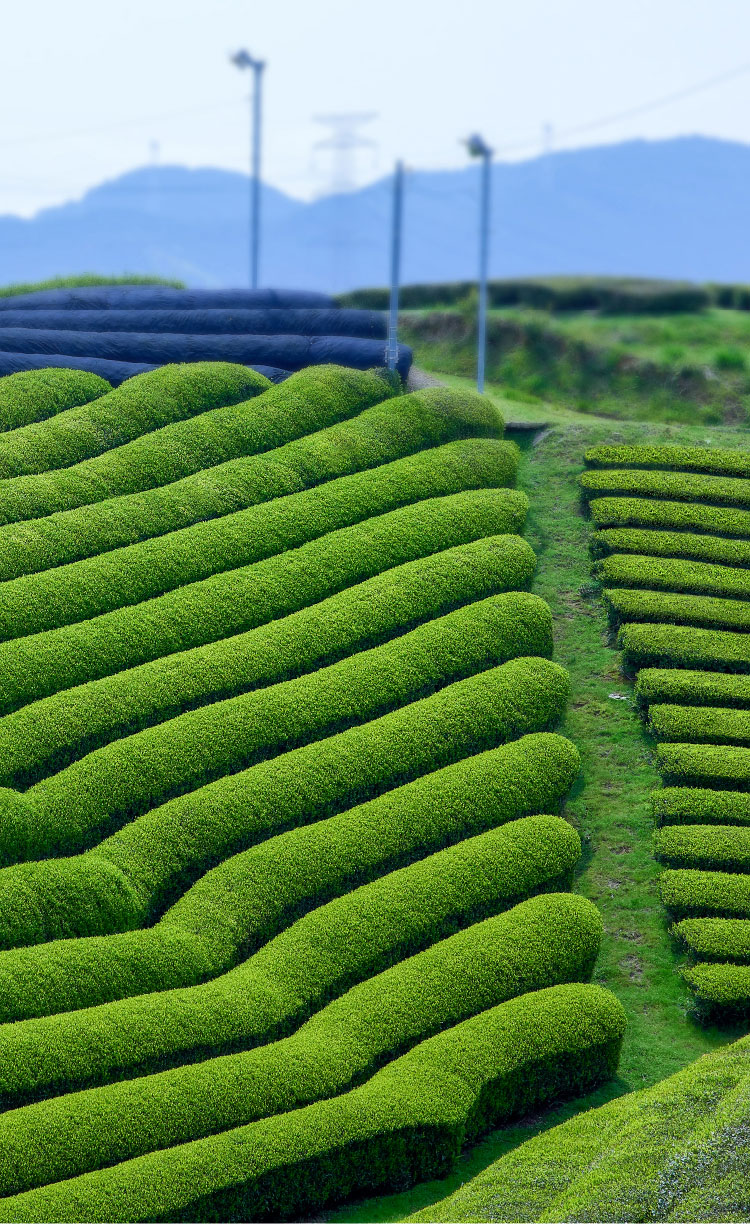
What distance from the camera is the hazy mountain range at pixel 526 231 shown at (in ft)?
488

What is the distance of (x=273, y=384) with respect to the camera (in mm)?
22312

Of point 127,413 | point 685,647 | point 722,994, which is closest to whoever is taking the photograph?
point 722,994

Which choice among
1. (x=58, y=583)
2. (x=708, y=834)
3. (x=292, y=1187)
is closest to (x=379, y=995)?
(x=292, y=1187)

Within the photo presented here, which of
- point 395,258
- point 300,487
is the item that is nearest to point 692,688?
point 300,487

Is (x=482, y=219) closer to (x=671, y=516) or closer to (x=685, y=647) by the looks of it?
(x=671, y=516)

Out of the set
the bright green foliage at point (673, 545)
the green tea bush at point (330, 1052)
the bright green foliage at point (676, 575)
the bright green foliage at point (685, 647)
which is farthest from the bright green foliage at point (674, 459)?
the green tea bush at point (330, 1052)

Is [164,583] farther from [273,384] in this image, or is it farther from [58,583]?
[273,384]

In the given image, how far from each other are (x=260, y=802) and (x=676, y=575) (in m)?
8.44

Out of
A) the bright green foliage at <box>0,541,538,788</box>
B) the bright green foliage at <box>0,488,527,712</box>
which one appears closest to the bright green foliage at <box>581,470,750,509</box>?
the bright green foliage at <box>0,488,527,712</box>

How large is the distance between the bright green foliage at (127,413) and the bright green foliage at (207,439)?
17 cm

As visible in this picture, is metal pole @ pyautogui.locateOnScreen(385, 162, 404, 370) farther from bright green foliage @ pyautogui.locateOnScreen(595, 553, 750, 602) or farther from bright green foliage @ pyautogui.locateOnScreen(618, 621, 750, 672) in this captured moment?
bright green foliage @ pyautogui.locateOnScreen(618, 621, 750, 672)

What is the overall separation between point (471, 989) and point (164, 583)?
298 inches

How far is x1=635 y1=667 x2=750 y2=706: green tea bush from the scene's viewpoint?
17.5 metres

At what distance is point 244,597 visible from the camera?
17594 millimetres
